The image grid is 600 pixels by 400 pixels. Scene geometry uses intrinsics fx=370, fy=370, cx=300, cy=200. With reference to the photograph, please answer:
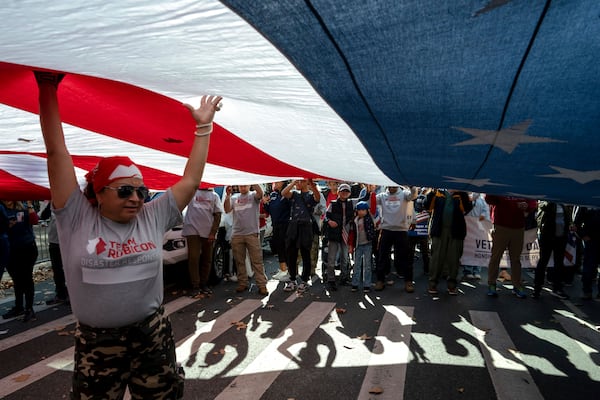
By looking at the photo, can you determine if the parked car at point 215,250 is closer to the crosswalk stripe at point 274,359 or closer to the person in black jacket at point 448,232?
the crosswalk stripe at point 274,359

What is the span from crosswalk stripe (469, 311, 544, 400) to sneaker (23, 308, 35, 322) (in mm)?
6076

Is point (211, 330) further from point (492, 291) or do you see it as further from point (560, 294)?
point (560, 294)

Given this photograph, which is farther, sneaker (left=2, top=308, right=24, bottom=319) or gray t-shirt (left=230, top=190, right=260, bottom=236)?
gray t-shirt (left=230, top=190, right=260, bottom=236)

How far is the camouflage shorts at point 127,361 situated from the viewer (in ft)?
5.63

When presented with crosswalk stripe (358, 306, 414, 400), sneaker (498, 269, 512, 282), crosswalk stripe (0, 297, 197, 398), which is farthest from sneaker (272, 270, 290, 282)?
sneaker (498, 269, 512, 282)

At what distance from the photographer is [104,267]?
5.53 ft

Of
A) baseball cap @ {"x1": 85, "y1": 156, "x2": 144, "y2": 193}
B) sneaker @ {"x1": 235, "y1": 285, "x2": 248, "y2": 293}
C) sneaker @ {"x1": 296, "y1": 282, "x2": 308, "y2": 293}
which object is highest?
baseball cap @ {"x1": 85, "y1": 156, "x2": 144, "y2": 193}

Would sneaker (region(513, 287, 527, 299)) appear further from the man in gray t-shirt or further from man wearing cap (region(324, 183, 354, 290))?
the man in gray t-shirt

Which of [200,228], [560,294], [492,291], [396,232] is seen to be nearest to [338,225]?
[396,232]

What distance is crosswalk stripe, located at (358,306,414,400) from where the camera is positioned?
347 cm

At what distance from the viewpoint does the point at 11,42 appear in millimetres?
1293

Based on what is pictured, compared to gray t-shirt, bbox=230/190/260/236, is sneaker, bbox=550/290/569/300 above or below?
below

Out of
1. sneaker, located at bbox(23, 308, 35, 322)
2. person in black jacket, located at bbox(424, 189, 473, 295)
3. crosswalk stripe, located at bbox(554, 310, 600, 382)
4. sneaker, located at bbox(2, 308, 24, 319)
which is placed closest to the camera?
crosswalk stripe, located at bbox(554, 310, 600, 382)

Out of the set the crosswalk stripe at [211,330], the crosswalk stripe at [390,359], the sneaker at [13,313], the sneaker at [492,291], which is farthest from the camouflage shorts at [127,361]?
the sneaker at [492,291]
